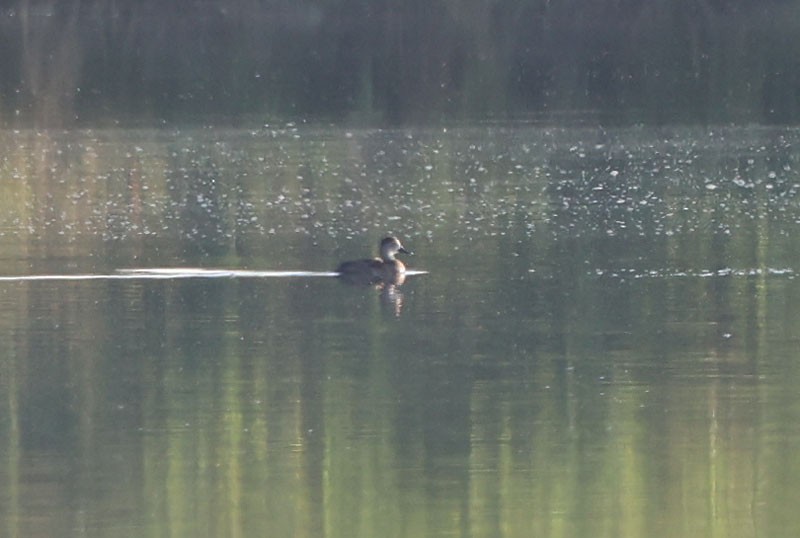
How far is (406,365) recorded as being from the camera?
49.8ft

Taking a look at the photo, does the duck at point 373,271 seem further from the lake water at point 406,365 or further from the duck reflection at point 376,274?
the lake water at point 406,365

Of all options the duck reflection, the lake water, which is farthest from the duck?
the lake water

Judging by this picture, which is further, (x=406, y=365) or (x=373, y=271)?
(x=373, y=271)

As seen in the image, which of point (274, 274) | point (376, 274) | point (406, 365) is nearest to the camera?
point (406, 365)

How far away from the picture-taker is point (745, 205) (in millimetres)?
27219

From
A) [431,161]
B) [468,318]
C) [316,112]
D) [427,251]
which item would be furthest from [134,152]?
[468,318]

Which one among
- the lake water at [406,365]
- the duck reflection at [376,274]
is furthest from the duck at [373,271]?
the lake water at [406,365]

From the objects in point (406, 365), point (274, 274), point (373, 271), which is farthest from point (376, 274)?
point (406, 365)

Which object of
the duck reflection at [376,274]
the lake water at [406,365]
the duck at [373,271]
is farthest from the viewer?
the duck at [373,271]

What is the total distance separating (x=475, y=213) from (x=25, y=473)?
14.6 metres

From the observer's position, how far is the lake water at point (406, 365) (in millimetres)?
11406

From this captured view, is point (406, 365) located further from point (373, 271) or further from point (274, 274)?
point (274, 274)

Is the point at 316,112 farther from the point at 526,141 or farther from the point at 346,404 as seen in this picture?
→ the point at 346,404

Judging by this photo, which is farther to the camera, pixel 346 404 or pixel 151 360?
pixel 151 360
